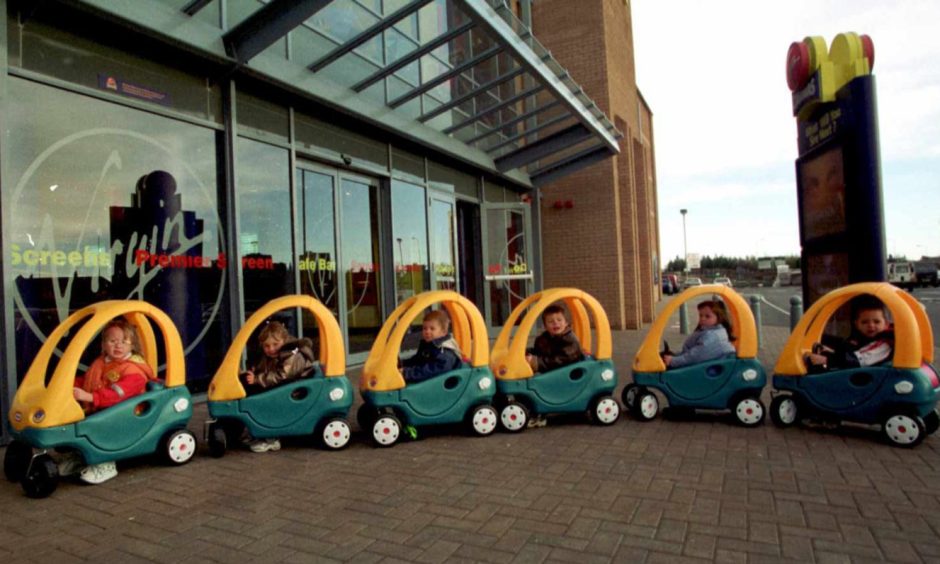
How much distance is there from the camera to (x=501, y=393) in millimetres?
5117

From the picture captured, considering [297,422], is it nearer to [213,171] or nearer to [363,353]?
[213,171]

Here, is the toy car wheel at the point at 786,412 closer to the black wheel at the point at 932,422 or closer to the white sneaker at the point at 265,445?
the black wheel at the point at 932,422

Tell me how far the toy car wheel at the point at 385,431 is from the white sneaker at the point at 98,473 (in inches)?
70.8

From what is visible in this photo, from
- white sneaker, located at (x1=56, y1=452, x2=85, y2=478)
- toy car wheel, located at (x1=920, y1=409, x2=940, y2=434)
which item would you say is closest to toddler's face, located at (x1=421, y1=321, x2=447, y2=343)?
white sneaker, located at (x1=56, y1=452, x2=85, y2=478)

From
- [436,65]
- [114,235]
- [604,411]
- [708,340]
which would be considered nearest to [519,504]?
[604,411]

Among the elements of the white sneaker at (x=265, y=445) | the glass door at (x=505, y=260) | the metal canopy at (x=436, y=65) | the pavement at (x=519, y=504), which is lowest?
the pavement at (x=519, y=504)

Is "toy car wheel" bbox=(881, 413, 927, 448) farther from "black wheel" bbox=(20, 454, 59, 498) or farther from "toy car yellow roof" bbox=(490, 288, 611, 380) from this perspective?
"black wheel" bbox=(20, 454, 59, 498)

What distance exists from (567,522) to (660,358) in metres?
2.50

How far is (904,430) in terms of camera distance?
423cm

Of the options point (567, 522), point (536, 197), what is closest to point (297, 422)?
point (567, 522)

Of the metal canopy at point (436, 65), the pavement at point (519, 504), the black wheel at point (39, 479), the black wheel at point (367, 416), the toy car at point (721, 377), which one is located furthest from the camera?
the metal canopy at point (436, 65)

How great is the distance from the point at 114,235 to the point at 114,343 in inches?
78.8

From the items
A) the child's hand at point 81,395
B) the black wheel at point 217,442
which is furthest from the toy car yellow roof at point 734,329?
the child's hand at point 81,395

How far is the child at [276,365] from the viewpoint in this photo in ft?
15.3
